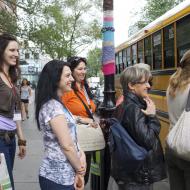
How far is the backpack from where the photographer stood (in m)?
3.45

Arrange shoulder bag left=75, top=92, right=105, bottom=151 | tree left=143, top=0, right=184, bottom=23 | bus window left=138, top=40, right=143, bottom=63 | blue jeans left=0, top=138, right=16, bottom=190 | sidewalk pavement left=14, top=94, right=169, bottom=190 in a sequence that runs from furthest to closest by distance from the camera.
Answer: tree left=143, top=0, right=184, bottom=23 < bus window left=138, top=40, right=143, bottom=63 < sidewalk pavement left=14, top=94, right=169, bottom=190 < shoulder bag left=75, top=92, right=105, bottom=151 < blue jeans left=0, top=138, right=16, bottom=190

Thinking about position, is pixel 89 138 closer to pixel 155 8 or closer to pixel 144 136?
pixel 144 136

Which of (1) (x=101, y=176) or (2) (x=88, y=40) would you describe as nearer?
(1) (x=101, y=176)

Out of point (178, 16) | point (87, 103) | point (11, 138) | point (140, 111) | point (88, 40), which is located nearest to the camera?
point (140, 111)

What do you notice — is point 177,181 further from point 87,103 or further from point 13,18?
point 13,18

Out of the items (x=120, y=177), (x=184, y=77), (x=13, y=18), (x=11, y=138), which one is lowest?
(x=120, y=177)

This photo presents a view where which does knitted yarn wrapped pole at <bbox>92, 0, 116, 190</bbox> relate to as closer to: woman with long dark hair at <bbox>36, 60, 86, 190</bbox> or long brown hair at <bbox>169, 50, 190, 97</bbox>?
long brown hair at <bbox>169, 50, 190, 97</bbox>

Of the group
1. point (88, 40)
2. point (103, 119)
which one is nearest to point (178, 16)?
point (103, 119)

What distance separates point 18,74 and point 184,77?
4.94 ft

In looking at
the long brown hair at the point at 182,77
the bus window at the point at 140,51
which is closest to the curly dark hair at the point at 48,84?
the long brown hair at the point at 182,77

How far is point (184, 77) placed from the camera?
12.2ft

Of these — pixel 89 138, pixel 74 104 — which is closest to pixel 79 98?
pixel 74 104

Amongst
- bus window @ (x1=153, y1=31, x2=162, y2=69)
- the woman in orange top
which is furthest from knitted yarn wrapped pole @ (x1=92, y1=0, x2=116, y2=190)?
bus window @ (x1=153, y1=31, x2=162, y2=69)

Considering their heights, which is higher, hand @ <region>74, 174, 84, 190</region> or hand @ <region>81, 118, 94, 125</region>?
hand @ <region>81, 118, 94, 125</region>
